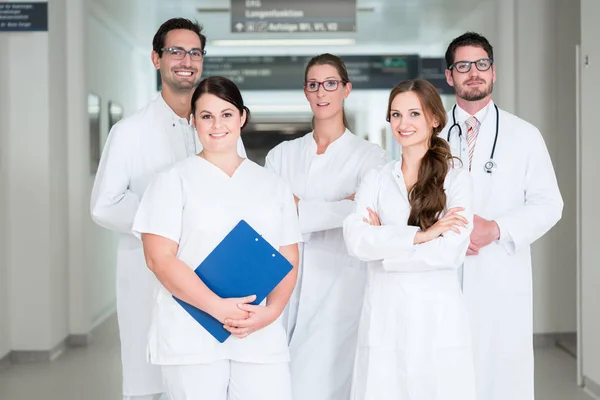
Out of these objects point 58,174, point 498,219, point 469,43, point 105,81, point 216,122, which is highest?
point 105,81

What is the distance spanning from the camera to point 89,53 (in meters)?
6.38

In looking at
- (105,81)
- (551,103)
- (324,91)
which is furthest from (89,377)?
(551,103)

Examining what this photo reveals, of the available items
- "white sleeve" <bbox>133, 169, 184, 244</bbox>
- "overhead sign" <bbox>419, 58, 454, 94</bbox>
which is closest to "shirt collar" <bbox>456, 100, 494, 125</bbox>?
"white sleeve" <bbox>133, 169, 184, 244</bbox>

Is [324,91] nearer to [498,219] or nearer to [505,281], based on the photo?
[498,219]

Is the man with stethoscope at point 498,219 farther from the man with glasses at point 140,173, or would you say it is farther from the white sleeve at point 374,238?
the man with glasses at point 140,173

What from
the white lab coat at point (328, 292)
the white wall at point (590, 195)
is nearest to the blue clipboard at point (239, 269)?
the white lab coat at point (328, 292)

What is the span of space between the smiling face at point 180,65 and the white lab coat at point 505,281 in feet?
3.51

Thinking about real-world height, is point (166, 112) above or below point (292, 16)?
below

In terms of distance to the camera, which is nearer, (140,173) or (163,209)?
(163,209)

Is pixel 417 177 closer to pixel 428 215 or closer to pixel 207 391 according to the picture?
pixel 428 215

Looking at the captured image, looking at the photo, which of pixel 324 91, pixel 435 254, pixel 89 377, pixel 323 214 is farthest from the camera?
pixel 89 377

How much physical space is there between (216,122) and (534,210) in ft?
4.29

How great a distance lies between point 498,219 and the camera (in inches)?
108

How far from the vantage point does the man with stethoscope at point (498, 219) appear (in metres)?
2.77
